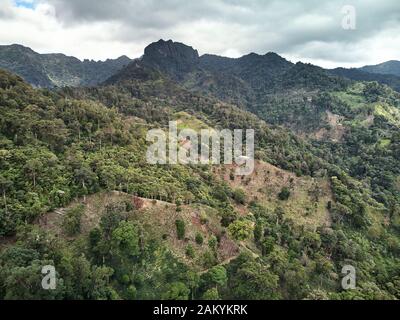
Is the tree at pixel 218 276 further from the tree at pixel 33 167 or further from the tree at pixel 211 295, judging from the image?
the tree at pixel 33 167

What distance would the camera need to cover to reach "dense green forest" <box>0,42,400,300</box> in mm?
31453

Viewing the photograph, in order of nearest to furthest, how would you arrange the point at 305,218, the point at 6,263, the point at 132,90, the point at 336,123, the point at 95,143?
the point at 6,263 < the point at 95,143 < the point at 305,218 < the point at 132,90 < the point at 336,123

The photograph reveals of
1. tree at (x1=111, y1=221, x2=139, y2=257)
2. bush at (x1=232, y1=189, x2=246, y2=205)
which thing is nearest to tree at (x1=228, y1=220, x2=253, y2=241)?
tree at (x1=111, y1=221, x2=139, y2=257)

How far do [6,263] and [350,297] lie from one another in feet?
101

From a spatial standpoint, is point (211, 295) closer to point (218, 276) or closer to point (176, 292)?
point (218, 276)

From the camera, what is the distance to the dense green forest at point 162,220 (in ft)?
103

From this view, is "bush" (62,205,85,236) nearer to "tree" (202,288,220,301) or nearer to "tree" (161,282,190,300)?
"tree" (161,282,190,300)

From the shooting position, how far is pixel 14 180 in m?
36.6

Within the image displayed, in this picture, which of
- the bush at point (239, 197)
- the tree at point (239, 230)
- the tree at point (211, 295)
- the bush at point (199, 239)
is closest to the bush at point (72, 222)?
the bush at point (199, 239)

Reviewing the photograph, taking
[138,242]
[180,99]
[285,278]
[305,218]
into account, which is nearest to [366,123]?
[180,99]

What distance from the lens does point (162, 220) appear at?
38438 mm

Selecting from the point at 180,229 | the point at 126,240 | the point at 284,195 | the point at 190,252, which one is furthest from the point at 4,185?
the point at 284,195

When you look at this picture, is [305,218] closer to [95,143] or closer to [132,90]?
[95,143]

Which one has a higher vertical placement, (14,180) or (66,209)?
(14,180)
